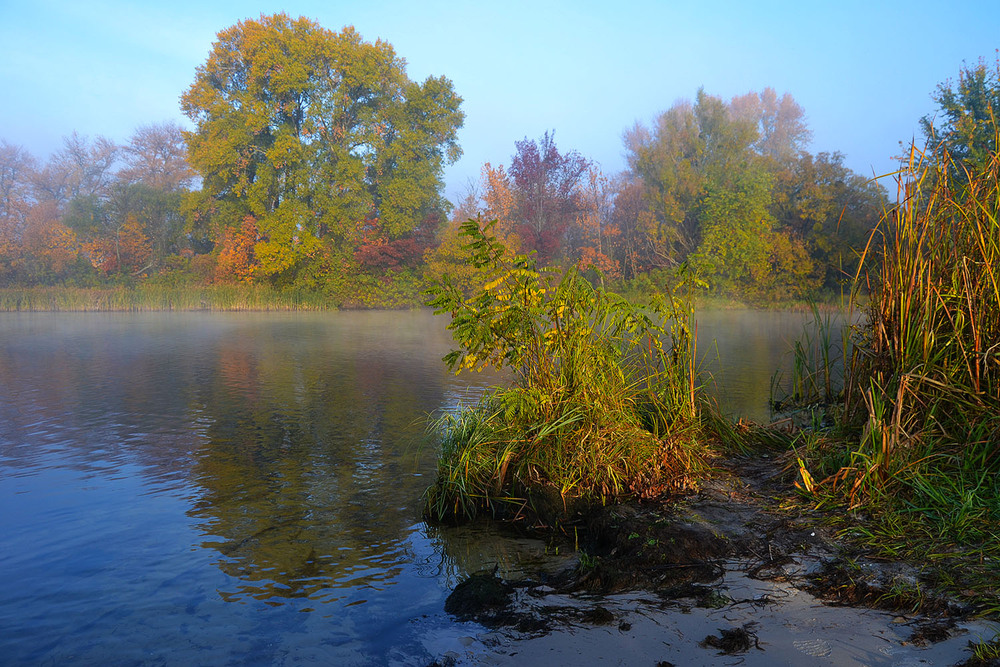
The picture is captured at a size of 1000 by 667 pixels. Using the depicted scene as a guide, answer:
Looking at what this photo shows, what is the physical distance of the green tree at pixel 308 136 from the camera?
37.5 m

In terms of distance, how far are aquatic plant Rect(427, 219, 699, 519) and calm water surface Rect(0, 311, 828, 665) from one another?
0.45m

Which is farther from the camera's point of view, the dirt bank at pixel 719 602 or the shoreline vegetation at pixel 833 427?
the shoreline vegetation at pixel 833 427

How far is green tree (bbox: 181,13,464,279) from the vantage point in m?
37.5

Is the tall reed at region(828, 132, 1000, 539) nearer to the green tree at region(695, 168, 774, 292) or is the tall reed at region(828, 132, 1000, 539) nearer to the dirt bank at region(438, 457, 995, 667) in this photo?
the dirt bank at region(438, 457, 995, 667)

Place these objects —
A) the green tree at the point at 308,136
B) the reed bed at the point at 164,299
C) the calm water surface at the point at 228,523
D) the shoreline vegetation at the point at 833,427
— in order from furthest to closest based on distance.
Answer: the green tree at the point at 308,136
the reed bed at the point at 164,299
the shoreline vegetation at the point at 833,427
the calm water surface at the point at 228,523

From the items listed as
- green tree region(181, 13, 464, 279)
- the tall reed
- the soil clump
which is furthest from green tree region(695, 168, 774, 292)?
the soil clump

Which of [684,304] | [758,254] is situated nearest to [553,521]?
[684,304]

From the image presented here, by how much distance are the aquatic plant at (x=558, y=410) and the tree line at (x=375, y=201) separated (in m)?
28.5

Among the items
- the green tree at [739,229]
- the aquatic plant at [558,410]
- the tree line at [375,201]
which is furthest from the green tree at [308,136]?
the aquatic plant at [558,410]

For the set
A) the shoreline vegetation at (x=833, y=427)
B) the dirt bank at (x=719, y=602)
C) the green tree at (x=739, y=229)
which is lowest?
the dirt bank at (x=719, y=602)

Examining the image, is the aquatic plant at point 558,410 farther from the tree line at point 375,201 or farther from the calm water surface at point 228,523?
the tree line at point 375,201

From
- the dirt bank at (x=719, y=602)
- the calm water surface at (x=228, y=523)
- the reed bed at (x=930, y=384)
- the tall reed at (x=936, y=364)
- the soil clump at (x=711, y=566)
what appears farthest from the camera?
the tall reed at (x=936, y=364)

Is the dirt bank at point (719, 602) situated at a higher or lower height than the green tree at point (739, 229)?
lower

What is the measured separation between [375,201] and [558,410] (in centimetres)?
3890
